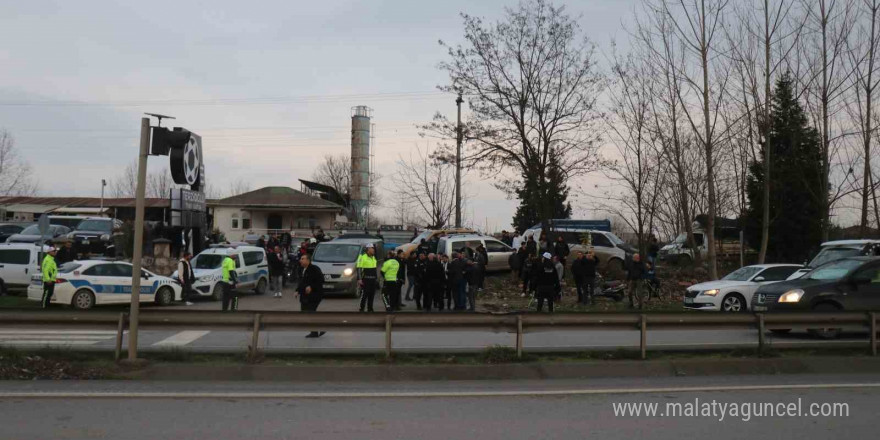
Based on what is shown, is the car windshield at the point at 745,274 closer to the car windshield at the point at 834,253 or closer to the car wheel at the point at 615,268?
the car windshield at the point at 834,253

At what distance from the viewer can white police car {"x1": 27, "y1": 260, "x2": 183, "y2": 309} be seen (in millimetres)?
21391

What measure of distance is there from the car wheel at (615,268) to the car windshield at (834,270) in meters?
12.8

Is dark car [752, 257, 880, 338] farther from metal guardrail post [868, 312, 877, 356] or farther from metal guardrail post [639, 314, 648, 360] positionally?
metal guardrail post [639, 314, 648, 360]

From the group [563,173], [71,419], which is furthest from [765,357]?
[563,173]

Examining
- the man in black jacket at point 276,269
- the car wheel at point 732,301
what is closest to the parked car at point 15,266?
the man in black jacket at point 276,269

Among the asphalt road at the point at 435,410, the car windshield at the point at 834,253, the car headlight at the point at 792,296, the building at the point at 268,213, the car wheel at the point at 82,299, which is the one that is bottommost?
the asphalt road at the point at 435,410

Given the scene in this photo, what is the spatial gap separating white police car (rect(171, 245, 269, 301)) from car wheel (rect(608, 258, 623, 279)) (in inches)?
512

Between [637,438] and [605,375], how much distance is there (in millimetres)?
3755

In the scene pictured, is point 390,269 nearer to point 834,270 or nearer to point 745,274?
point 745,274

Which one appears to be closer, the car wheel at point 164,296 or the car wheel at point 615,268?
the car wheel at point 164,296

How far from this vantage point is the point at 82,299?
21.6 metres

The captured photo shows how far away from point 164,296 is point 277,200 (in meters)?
41.3

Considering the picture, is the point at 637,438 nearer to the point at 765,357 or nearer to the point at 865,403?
the point at 865,403

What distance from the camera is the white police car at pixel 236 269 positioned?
2456cm
